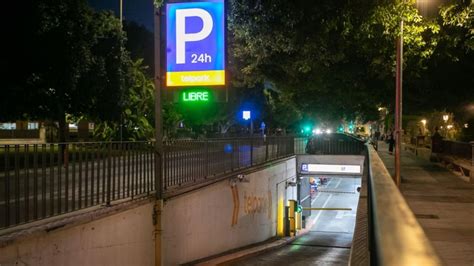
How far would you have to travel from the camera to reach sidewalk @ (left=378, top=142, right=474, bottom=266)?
8822 mm

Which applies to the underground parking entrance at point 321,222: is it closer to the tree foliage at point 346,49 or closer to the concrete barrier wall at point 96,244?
the concrete barrier wall at point 96,244

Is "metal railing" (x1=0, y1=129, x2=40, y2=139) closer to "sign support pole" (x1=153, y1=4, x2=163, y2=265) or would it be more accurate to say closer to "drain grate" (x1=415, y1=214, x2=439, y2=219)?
"sign support pole" (x1=153, y1=4, x2=163, y2=265)

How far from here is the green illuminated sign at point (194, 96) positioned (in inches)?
456

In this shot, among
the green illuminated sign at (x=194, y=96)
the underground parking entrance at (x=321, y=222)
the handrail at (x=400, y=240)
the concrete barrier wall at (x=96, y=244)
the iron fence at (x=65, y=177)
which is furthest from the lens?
the underground parking entrance at (x=321, y=222)

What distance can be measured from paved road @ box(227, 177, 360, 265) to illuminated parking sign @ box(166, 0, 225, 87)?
227 inches

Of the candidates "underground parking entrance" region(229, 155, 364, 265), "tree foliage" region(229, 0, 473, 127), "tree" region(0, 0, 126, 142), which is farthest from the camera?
"underground parking entrance" region(229, 155, 364, 265)

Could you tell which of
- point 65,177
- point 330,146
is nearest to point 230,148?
point 65,177

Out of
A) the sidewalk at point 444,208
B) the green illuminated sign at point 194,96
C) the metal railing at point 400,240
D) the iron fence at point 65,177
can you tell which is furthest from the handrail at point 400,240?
the green illuminated sign at point 194,96

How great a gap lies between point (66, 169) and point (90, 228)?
3.52 feet

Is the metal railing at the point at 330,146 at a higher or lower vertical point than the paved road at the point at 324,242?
higher

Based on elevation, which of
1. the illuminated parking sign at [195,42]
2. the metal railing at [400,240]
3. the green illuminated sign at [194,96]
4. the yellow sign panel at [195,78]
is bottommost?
the metal railing at [400,240]

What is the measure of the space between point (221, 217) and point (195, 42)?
19.3 ft

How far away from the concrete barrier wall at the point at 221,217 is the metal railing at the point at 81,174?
0.60 m

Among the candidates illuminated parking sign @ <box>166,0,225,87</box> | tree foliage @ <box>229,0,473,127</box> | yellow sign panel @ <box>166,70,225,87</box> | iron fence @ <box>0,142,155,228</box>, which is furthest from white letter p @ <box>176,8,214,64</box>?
tree foliage @ <box>229,0,473,127</box>
